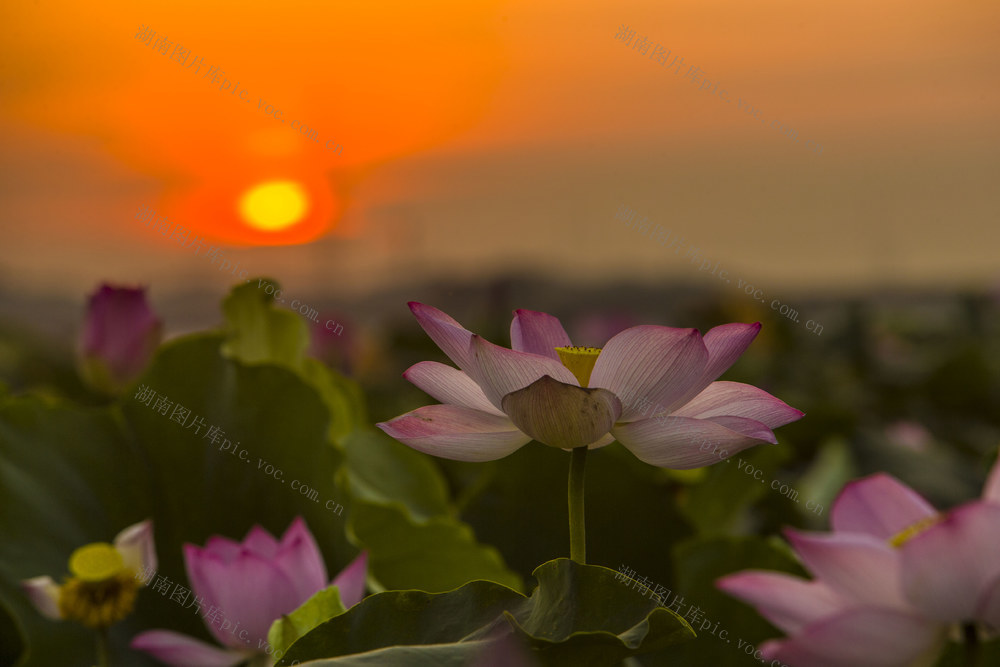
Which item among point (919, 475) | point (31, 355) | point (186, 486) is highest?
point (919, 475)

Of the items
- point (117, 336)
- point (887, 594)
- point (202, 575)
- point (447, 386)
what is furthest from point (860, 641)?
point (117, 336)

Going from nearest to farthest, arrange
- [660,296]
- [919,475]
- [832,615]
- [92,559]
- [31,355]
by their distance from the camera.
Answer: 1. [832,615]
2. [92,559]
3. [919,475]
4. [31,355]
5. [660,296]

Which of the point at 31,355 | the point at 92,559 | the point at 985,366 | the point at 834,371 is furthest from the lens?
the point at 834,371

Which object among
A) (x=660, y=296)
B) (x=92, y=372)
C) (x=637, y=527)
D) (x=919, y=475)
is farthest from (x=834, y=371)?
(x=92, y=372)

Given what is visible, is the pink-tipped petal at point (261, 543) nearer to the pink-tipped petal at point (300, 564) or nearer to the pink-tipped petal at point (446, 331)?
the pink-tipped petal at point (300, 564)

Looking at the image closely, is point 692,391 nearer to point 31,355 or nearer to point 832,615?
point 832,615

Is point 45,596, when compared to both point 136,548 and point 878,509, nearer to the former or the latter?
point 136,548
